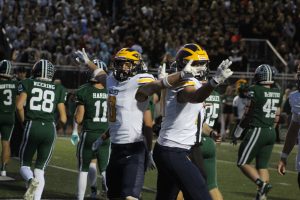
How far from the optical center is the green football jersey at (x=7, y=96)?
486 inches

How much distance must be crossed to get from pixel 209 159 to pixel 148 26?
52.2 feet

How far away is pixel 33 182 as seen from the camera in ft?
28.9

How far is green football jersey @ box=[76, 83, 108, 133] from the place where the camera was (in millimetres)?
9672

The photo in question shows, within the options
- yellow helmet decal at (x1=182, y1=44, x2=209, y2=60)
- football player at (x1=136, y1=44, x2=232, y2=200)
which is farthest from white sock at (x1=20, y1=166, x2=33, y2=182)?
yellow helmet decal at (x1=182, y1=44, x2=209, y2=60)

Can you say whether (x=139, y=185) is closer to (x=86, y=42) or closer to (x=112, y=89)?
(x=112, y=89)

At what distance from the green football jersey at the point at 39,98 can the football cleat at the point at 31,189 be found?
32.8 inches

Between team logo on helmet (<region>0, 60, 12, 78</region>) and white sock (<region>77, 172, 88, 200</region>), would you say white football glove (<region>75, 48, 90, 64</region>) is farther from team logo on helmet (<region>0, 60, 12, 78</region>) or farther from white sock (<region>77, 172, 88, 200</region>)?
team logo on helmet (<region>0, 60, 12, 78</region>)

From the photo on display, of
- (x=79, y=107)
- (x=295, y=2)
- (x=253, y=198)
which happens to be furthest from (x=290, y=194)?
(x=295, y=2)

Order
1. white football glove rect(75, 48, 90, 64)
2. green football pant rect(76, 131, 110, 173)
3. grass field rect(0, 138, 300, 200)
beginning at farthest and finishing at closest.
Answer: grass field rect(0, 138, 300, 200)
green football pant rect(76, 131, 110, 173)
white football glove rect(75, 48, 90, 64)

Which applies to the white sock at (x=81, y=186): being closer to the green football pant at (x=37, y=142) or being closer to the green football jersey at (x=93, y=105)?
the green football pant at (x=37, y=142)

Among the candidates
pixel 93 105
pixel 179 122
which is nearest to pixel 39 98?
pixel 93 105

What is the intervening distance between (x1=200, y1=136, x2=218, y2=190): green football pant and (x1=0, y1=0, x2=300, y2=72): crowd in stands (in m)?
13.6

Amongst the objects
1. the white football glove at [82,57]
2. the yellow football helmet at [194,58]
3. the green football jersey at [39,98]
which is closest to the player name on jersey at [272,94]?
the green football jersey at [39,98]

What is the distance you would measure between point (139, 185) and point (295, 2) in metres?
20.2
